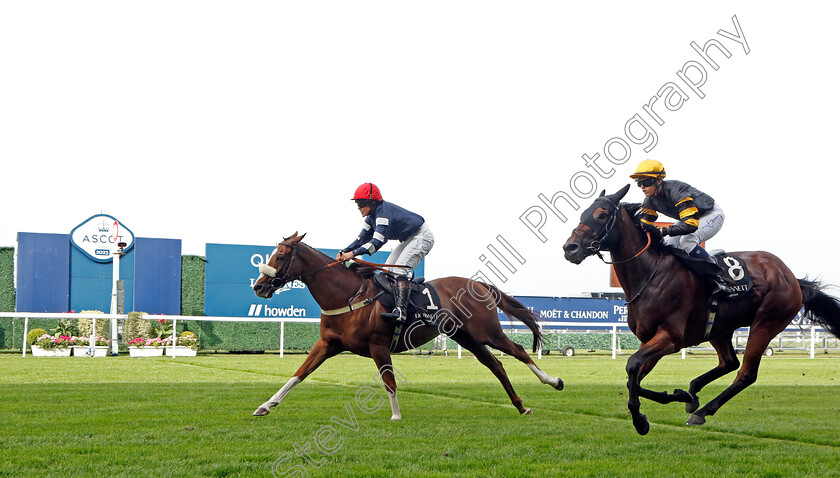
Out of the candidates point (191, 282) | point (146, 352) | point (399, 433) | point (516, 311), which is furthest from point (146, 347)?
point (399, 433)

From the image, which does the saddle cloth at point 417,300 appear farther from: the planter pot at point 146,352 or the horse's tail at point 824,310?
the planter pot at point 146,352

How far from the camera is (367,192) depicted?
7.48 meters

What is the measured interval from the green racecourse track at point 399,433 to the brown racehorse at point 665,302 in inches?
16.0

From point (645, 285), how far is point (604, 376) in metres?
7.20

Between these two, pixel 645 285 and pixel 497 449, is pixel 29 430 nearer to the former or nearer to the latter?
pixel 497 449

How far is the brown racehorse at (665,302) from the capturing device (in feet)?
19.2

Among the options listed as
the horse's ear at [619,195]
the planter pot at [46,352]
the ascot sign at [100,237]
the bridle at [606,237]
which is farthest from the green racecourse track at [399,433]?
the ascot sign at [100,237]

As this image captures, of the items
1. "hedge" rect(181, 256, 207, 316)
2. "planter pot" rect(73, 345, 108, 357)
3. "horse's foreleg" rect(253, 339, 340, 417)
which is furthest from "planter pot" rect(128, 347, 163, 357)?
"horse's foreleg" rect(253, 339, 340, 417)

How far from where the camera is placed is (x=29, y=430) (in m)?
5.82

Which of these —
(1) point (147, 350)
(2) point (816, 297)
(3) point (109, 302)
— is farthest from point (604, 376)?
(3) point (109, 302)

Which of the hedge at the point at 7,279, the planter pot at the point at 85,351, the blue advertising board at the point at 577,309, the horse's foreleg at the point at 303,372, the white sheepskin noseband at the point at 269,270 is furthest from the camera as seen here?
the blue advertising board at the point at 577,309

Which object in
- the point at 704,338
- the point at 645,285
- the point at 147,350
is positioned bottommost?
the point at 147,350

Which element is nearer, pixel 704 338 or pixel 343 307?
pixel 704 338

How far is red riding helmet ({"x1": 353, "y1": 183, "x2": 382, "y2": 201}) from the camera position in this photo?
746 cm
